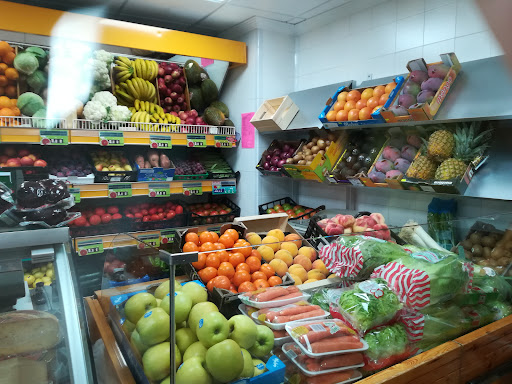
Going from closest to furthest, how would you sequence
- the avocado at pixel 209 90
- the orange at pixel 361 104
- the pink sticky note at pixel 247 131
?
the orange at pixel 361 104 < the pink sticky note at pixel 247 131 < the avocado at pixel 209 90

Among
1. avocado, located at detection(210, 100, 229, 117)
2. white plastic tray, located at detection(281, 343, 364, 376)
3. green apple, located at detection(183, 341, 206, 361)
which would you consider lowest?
white plastic tray, located at detection(281, 343, 364, 376)

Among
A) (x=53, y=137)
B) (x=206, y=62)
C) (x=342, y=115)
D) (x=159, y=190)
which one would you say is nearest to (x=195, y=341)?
(x=342, y=115)

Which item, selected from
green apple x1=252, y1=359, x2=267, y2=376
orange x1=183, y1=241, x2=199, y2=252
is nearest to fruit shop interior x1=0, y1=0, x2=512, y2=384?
green apple x1=252, y1=359, x2=267, y2=376

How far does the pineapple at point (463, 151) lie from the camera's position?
2412 millimetres

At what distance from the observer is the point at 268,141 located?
430cm

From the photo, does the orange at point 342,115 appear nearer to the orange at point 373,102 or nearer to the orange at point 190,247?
the orange at point 373,102

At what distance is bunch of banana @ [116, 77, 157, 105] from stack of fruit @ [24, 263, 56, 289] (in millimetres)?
2748

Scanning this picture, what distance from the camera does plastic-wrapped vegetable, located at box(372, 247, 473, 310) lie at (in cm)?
135

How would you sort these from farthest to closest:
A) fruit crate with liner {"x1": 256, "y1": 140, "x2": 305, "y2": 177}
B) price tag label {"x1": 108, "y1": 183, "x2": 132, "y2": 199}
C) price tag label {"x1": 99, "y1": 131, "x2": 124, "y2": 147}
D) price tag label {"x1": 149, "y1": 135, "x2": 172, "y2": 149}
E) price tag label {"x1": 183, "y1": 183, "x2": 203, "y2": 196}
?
price tag label {"x1": 183, "y1": 183, "x2": 203, "y2": 196}, fruit crate with liner {"x1": 256, "y1": 140, "x2": 305, "y2": 177}, price tag label {"x1": 149, "y1": 135, "x2": 172, "y2": 149}, price tag label {"x1": 108, "y1": 183, "x2": 132, "y2": 199}, price tag label {"x1": 99, "y1": 131, "x2": 124, "y2": 147}

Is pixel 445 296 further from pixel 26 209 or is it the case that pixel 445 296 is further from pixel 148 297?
pixel 26 209

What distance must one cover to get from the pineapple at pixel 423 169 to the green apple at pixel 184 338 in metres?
2.03

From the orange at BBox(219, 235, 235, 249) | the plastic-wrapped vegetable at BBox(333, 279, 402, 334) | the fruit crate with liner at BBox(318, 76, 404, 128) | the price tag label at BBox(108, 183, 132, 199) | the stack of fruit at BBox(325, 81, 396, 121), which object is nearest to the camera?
the plastic-wrapped vegetable at BBox(333, 279, 402, 334)

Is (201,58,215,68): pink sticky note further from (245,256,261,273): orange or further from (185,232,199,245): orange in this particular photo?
(245,256,261,273): orange

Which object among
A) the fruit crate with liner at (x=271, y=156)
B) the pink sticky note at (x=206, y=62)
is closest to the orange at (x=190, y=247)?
the fruit crate with liner at (x=271, y=156)
